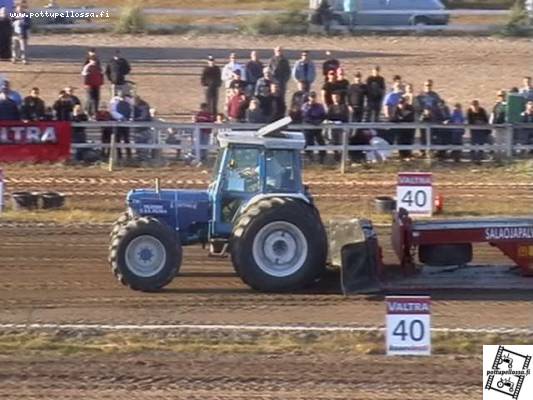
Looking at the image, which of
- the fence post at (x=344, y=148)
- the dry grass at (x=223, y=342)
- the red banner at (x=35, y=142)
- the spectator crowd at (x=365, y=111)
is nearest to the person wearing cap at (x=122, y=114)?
the red banner at (x=35, y=142)

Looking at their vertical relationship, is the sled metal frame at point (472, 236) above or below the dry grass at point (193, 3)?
→ below

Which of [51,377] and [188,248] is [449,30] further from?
[51,377]

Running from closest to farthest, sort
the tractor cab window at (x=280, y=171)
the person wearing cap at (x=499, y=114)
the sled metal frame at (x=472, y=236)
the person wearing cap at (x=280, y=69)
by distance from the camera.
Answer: the tractor cab window at (x=280, y=171), the sled metal frame at (x=472, y=236), the person wearing cap at (x=499, y=114), the person wearing cap at (x=280, y=69)

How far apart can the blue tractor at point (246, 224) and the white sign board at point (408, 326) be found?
282 cm

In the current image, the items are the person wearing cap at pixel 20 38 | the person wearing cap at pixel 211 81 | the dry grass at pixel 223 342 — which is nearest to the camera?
the dry grass at pixel 223 342

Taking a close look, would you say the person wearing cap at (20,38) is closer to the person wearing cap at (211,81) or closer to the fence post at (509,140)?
the person wearing cap at (211,81)

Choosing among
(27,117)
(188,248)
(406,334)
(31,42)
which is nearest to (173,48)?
(31,42)

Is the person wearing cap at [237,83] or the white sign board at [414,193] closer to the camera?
the white sign board at [414,193]

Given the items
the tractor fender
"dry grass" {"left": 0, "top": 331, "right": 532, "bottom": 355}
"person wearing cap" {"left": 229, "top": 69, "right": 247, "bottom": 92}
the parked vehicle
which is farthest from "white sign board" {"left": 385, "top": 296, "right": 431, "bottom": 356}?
the parked vehicle

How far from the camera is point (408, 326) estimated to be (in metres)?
13.0

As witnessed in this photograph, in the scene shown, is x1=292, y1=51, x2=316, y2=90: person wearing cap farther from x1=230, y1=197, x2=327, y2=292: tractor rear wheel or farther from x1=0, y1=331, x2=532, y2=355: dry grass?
x1=0, y1=331, x2=532, y2=355: dry grass

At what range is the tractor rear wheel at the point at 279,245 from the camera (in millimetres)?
15664

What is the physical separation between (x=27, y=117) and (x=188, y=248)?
27.8 feet

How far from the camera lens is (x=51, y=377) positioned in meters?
→ 12.8
